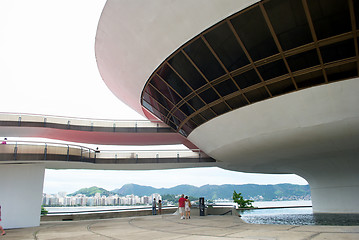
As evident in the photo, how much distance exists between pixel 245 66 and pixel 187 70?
103 inches

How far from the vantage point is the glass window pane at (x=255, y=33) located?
8.87 meters

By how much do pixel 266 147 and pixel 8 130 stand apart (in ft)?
67.5

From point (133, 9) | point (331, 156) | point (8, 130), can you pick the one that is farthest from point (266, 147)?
point (8, 130)

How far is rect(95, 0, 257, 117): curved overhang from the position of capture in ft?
29.6

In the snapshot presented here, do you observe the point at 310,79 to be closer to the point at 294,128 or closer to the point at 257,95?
the point at 257,95

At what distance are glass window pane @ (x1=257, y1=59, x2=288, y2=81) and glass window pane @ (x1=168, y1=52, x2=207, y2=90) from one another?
2.66 metres

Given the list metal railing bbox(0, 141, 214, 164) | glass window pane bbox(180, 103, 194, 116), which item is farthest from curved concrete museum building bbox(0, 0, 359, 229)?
metal railing bbox(0, 141, 214, 164)

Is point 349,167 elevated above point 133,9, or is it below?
below

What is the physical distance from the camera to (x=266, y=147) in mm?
15922

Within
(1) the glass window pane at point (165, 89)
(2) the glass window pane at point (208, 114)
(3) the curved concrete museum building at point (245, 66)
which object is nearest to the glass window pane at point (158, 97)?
(3) the curved concrete museum building at point (245, 66)

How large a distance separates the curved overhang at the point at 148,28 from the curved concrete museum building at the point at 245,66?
0.04m

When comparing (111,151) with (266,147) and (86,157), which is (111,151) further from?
(266,147)

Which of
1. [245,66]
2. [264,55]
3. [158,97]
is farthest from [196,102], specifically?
[264,55]

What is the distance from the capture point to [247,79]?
1138 centimetres
